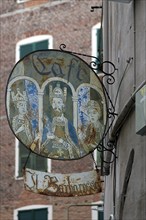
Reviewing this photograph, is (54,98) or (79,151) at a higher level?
(54,98)

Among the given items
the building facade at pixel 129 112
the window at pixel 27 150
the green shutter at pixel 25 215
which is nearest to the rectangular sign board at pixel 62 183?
the building facade at pixel 129 112

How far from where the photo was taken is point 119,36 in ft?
45.4

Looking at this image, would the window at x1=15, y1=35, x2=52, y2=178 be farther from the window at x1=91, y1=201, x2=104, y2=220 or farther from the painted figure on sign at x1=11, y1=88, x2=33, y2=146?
the painted figure on sign at x1=11, y1=88, x2=33, y2=146

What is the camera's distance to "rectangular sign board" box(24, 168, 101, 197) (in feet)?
42.5

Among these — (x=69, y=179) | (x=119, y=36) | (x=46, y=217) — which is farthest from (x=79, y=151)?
(x=46, y=217)

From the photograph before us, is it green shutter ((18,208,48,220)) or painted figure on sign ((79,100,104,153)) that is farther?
green shutter ((18,208,48,220))

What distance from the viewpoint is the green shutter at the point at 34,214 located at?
30.2 m

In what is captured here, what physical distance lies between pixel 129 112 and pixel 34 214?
740 inches

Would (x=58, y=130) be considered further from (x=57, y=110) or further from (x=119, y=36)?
(x=119, y=36)

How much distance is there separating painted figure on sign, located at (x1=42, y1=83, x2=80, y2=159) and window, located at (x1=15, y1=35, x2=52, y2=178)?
709 inches

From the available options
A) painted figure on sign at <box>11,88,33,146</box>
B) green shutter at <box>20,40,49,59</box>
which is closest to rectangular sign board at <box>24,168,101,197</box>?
painted figure on sign at <box>11,88,33,146</box>

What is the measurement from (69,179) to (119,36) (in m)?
2.44

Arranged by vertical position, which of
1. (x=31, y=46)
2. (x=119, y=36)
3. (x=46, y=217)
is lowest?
(x=46, y=217)

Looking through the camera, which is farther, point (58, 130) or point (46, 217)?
point (46, 217)
